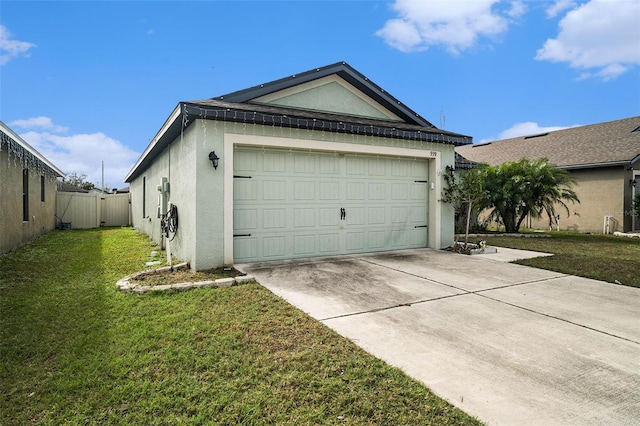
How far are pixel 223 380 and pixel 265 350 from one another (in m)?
0.54

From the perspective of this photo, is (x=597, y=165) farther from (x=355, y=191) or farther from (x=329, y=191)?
(x=329, y=191)

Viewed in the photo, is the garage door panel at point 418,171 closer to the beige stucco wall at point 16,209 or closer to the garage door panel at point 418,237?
the garage door panel at point 418,237

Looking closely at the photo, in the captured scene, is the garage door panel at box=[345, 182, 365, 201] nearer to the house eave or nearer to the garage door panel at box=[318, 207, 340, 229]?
the garage door panel at box=[318, 207, 340, 229]

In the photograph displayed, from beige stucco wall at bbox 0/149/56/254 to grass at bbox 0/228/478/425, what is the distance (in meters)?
5.05

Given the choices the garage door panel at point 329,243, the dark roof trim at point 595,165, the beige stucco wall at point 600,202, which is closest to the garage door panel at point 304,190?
the garage door panel at point 329,243

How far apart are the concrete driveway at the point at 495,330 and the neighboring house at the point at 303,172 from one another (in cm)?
98

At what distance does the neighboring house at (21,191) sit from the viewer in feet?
26.3

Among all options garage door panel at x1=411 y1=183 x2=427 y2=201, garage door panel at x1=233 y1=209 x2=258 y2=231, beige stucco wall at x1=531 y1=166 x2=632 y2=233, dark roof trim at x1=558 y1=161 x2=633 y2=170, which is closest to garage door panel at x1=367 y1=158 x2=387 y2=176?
garage door panel at x1=411 y1=183 x2=427 y2=201

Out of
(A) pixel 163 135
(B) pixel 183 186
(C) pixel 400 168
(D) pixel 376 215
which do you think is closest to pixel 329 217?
(D) pixel 376 215

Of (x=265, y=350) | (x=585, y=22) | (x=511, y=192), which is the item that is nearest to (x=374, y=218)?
(x=265, y=350)

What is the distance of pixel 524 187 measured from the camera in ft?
41.4

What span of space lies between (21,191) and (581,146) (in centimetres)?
2251

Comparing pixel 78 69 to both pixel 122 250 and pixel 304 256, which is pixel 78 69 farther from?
pixel 304 256

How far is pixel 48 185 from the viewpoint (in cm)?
1411
